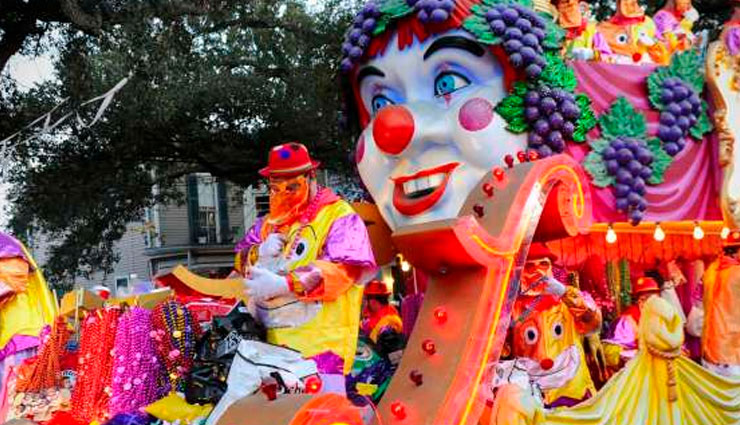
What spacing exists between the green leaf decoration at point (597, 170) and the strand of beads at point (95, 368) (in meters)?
3.20

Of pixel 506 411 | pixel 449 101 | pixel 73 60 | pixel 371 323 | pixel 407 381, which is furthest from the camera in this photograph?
pixel 73 60

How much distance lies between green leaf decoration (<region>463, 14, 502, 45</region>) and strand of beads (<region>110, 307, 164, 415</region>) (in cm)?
277

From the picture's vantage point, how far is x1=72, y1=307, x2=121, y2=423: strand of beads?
4.16 metres

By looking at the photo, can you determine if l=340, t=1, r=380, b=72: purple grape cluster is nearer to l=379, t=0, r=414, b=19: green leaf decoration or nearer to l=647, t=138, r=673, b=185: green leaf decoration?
l=379, t=0, r=414, b=19: green leaf decoration

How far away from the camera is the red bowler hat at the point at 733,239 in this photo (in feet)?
19.8

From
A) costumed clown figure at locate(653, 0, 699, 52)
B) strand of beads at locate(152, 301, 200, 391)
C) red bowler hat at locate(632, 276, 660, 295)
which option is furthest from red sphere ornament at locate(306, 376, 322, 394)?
costumed clown figure at locate(653, 0, 699, 52)

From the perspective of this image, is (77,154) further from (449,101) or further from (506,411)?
(506,411)

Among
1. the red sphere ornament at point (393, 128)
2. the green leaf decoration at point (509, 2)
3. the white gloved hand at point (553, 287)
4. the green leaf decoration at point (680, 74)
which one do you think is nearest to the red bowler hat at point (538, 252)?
the white gloved hand at point (553, 287)

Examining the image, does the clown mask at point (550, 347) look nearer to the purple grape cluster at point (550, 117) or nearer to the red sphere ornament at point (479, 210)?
the purple grape cluster at point (550, 117)

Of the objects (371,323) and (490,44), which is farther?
(371,323)

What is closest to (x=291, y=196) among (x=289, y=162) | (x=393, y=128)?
(x=289, y=162)

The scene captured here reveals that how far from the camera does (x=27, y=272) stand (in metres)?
5.39

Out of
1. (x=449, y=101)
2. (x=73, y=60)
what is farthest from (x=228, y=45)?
(x=449, y=101)

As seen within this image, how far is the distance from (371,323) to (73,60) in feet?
A: 19.4
